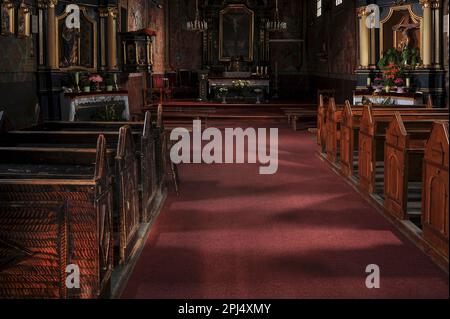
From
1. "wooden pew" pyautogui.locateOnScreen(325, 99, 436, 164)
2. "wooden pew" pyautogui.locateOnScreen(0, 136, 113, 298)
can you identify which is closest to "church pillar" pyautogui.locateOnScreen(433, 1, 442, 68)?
"wooden pew" pyautogui.locateOnScreen(325, 99, 436, 164)

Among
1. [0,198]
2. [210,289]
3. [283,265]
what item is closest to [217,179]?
[283,265]

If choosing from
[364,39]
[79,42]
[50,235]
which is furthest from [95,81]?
[50,235]

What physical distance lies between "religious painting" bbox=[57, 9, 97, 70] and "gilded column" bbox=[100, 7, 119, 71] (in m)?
0.44

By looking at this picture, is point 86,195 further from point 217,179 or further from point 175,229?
point 217,179

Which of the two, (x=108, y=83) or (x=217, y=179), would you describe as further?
(x=108, y=83)

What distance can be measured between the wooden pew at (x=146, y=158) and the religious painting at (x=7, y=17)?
375 centimetres

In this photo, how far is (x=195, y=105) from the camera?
67.5ft

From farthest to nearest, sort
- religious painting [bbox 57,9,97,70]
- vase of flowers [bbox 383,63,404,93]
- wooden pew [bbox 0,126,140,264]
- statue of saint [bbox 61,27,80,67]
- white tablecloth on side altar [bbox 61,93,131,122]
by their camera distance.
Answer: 1. statue of saint [bbox 61,27,80,67]
2. religious painting [bbox 57,9,97,70]
3. white tablecloth on side altar [bbox 61,93,131,122]
4. vase of flowers [bbox 383,63,404,93]
5. wooden pew [bbox 0,126,140,264]

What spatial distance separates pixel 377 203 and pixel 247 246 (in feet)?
6.91

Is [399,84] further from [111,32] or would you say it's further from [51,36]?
[51,36]

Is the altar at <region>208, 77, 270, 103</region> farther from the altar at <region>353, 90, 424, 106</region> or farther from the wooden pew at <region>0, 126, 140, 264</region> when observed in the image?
the wooden pew at <region>0, 126, 140, 264</region>

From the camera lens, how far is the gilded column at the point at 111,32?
16797 millimetres

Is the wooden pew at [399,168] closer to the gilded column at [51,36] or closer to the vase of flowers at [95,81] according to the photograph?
the gilded column at [51,36]

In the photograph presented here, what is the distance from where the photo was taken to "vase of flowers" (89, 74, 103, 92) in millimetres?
15023
